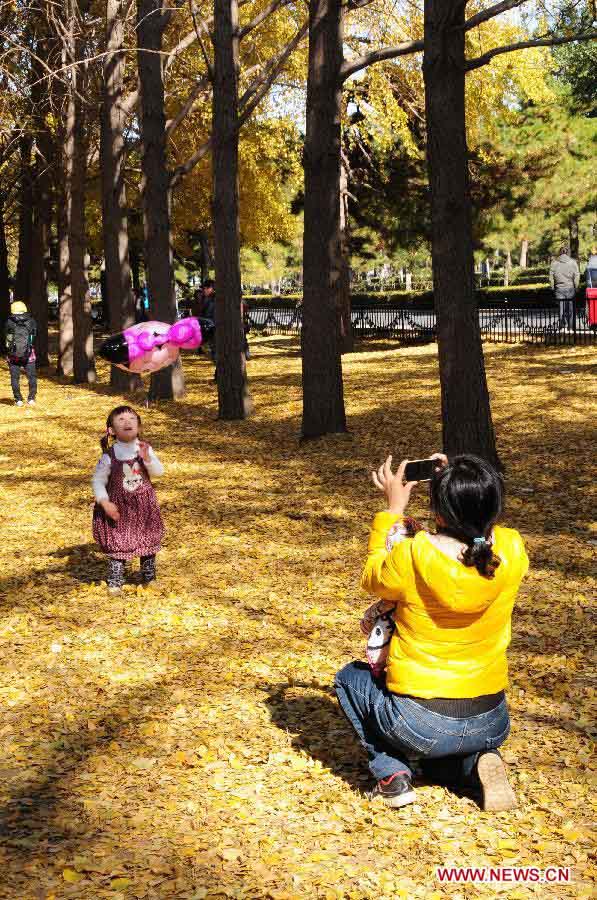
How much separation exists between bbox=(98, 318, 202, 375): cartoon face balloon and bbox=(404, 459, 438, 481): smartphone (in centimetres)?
393

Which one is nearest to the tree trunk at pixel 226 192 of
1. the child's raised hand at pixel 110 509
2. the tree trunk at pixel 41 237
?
the child's raised hand at pixel 110 509

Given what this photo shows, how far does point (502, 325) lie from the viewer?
26.4 metres

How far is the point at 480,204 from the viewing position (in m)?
27.9

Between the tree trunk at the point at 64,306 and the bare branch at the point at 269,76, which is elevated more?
the bare branch at the point at 269,76

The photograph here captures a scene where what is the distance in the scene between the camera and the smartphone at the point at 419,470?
13.5ft

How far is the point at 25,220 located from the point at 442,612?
91.2 ft

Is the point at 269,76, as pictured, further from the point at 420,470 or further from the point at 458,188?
the point at 420,470

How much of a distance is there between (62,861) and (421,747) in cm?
143

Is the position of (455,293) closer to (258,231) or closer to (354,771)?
(354,771)

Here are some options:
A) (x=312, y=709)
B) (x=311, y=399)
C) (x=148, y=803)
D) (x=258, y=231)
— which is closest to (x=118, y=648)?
(x=312, y=709)

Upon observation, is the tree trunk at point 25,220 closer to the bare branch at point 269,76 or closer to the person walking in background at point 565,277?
the bare branch at point 269,76

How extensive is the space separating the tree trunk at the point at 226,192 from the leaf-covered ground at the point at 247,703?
3.71 m
